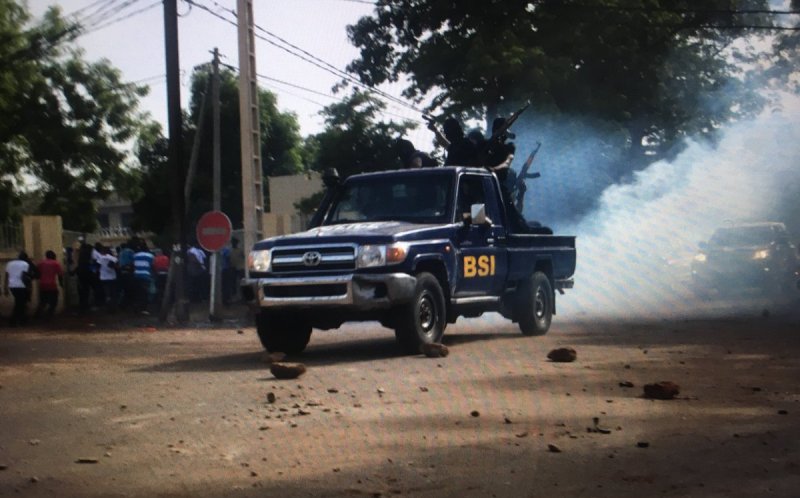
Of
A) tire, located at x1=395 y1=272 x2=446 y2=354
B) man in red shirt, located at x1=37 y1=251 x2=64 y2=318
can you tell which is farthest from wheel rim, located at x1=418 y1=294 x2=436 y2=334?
man in red shirt, located at x1=37 y1=251 x2=64 y2=318

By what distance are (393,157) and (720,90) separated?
1186cm

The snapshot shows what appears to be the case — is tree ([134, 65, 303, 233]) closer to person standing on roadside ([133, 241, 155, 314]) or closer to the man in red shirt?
person standing on roadside ([133, 241, 155, 314])

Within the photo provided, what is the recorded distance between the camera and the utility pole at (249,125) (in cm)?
2216

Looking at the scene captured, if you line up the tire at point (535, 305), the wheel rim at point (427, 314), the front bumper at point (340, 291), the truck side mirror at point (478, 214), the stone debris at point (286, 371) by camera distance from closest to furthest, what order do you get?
1. the stone debris at point (286, 371)
2. the front bumper at point (340, 291)
3. the wheel rim at point (427, 314)
4. the truck side mirror at point (478, 214)
5. the tire at point (535, 305)

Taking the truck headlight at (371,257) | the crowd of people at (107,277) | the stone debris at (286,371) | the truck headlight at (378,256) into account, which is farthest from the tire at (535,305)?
the crowd of people at (107,277)

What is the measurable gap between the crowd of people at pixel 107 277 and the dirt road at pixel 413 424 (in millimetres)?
9510

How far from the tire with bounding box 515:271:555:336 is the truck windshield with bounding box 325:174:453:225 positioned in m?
2.37

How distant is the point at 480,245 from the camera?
14.4 meters

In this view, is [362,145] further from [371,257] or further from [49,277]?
[371,257]

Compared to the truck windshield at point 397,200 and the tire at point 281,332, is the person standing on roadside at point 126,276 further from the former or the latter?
the tire at point 281,332

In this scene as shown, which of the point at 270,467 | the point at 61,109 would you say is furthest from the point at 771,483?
the point at 61,109

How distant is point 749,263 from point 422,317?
16.1 metres

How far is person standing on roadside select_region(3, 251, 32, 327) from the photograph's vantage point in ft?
74.2

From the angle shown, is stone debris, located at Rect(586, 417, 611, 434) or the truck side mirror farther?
the truck side mirror
